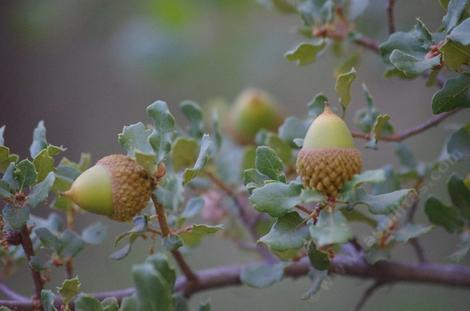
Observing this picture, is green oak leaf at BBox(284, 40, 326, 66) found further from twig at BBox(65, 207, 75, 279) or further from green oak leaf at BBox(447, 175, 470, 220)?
twig at BBox(65, 207, 75, 279)

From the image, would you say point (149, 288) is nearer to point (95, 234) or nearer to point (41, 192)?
point (41, 192)

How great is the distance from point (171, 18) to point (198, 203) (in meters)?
1.46

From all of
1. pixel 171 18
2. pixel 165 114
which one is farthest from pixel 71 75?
pixel 165 114

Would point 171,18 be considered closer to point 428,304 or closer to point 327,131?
point 428,304

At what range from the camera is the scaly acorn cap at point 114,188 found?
0.74 meters

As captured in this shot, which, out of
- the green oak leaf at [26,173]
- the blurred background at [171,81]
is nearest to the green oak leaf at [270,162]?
the green oak leaf at [26,173]

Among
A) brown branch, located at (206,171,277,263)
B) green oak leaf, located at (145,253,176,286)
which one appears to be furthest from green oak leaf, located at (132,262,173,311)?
brown branch, located at (206,171,277,263)

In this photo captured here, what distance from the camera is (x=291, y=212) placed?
0.71 metres

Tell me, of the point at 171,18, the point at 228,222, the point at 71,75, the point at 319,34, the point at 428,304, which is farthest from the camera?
the point at 71,75

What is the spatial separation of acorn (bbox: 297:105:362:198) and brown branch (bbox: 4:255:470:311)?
297 mm

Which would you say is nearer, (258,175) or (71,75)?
(258,175)

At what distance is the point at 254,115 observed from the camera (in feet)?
4.60

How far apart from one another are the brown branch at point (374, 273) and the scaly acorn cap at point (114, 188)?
230 millimetres

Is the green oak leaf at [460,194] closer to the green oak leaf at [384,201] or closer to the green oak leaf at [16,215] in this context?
the green oak leaf at [384,201]
